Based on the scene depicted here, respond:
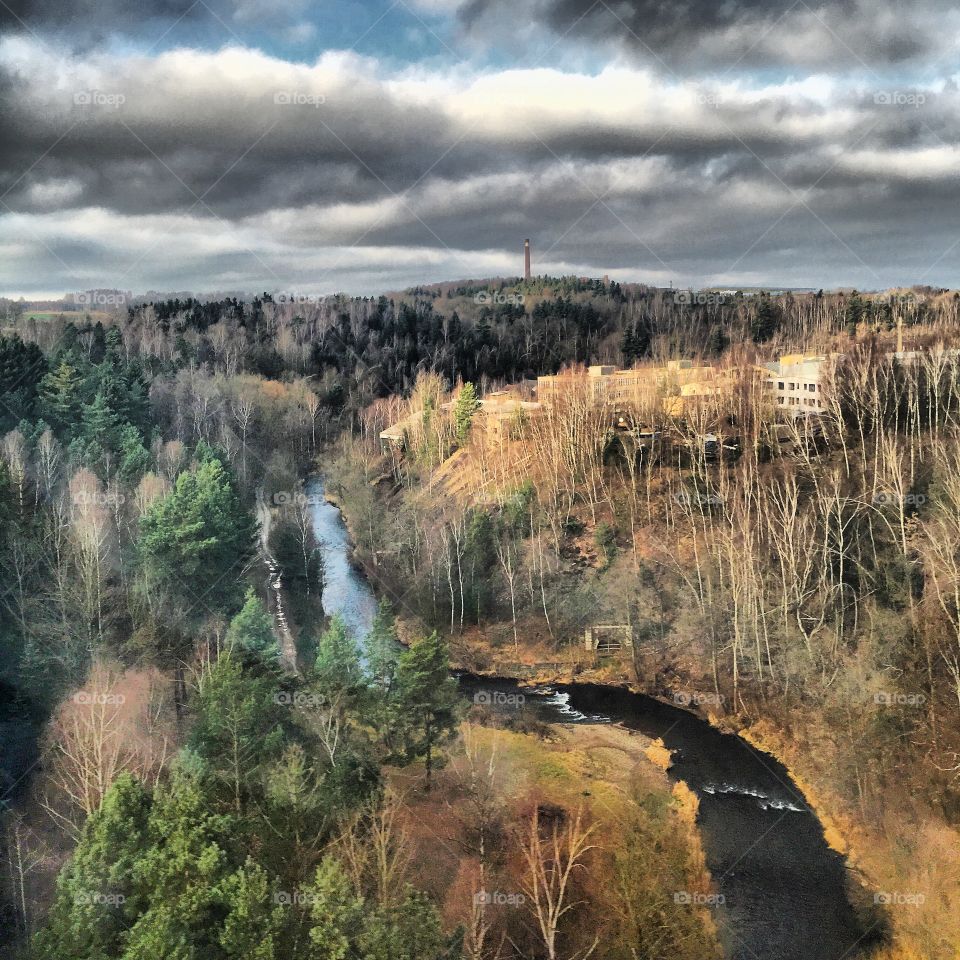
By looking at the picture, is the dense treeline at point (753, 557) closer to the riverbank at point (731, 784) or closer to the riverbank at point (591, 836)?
the riverbank at point (731, 784)

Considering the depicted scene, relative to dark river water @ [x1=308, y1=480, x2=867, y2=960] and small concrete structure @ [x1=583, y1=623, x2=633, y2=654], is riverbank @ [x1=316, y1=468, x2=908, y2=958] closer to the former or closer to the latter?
dark river water @ [x1=308, y1=480, x2=867, y2=960]

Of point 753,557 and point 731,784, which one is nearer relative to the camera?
point 731,784

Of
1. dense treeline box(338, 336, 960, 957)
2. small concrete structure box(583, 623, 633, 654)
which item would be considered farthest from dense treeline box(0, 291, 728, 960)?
small concrete structure box(583, 623, 633, 654)

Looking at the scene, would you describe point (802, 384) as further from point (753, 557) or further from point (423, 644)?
point (423, 644)

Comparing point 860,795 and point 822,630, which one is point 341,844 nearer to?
point 860,795

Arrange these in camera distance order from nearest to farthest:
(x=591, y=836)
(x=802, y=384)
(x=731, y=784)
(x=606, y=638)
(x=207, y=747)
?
(x=207, y=747) → (x=591, y=836) → (x=731, y=784) → (x=606, y=638) → (x=802, y=384)

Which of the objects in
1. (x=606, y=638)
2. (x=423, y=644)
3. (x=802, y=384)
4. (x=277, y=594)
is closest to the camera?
(x=423, y=644)

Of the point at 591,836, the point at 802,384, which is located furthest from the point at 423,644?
the point at 802,384

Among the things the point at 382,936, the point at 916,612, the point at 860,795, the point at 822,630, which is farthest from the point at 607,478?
the point at 382,936

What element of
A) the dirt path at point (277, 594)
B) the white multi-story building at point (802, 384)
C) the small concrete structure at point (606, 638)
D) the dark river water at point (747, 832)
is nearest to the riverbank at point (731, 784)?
the dark river water at point (747, 832)
